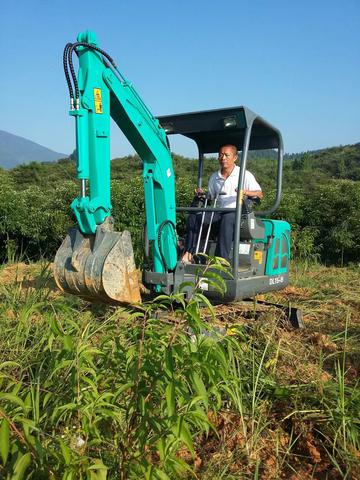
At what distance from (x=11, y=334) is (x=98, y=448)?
1.56 m

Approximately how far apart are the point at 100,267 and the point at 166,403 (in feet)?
7.28

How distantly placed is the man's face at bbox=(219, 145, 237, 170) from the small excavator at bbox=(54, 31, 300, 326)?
355mm

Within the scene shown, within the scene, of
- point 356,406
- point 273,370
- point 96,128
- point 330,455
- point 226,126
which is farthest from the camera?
point 226,126

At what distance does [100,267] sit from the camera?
3809 mm

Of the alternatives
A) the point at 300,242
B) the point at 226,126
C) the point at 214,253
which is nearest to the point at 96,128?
the point at 226,126

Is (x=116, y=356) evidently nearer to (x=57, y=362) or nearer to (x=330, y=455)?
(x=57, y=362)

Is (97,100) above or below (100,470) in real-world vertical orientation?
above

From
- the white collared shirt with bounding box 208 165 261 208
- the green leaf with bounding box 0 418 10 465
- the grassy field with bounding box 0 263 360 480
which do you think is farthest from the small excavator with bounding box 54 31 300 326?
the green leaf with bounding box 0 418 10 465

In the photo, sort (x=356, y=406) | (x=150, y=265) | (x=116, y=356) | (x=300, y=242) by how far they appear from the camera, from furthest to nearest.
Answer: (x=300, y=242) → (x=150, y=265) → (x=356, y=406) → (x=116, y=356)

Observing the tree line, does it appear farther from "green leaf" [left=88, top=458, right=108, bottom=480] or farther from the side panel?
"green leaf" [left=88, top=458, right=108, bottom=480]

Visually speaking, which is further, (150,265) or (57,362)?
(150,265)

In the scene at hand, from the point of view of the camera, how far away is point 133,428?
6.34 ft

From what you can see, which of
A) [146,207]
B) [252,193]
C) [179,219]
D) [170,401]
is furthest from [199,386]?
[179,219]

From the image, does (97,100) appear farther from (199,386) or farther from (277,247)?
(199,386)
